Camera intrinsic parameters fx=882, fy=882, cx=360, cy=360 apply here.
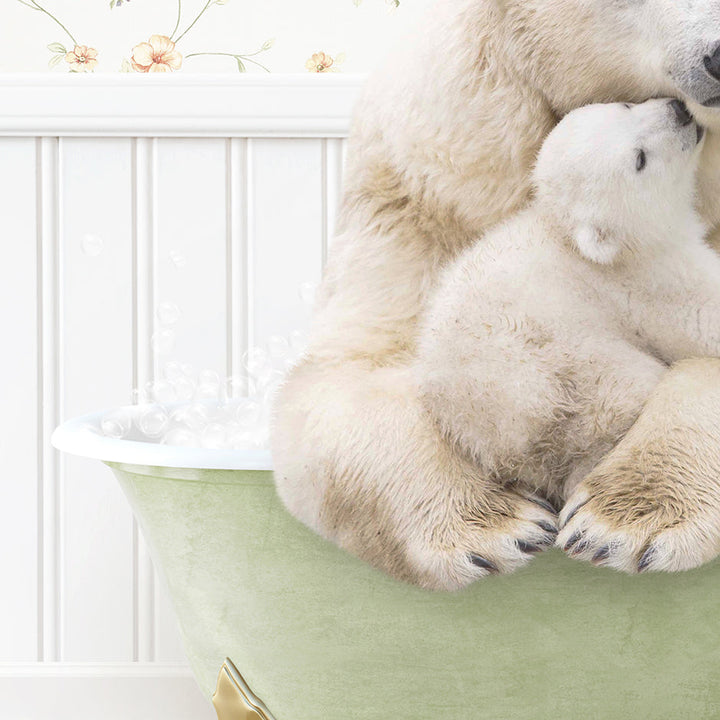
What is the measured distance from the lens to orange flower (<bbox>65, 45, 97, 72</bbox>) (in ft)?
4.32

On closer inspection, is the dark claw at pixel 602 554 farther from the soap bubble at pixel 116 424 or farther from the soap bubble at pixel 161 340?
the soap bubble at pixel 161 340

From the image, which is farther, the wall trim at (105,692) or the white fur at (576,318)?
the wall trim at (105,692)

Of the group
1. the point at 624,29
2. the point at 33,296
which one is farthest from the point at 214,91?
the point at 624,29

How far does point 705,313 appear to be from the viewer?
55 cm

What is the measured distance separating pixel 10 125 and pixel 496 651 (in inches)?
39.3

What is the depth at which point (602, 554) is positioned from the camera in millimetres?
510

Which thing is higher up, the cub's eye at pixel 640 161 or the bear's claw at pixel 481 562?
the cub's eye at pixel 640 161

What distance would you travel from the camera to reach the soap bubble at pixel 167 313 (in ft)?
4.26

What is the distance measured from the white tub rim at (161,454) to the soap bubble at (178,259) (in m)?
0.55

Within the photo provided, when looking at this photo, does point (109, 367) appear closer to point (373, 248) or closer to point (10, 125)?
point (10, 125)

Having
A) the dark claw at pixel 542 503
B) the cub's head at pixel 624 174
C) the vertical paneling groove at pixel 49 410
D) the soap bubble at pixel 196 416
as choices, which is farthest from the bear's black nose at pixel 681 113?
the vertical paneling groove at pixel 49 410

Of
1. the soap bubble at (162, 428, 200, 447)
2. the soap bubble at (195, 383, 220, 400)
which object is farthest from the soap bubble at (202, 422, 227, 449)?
the soap bubble at (195, 383, 220, 400)

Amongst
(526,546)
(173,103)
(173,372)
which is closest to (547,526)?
(526,546)

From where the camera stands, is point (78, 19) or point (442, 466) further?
point (78, 19)
